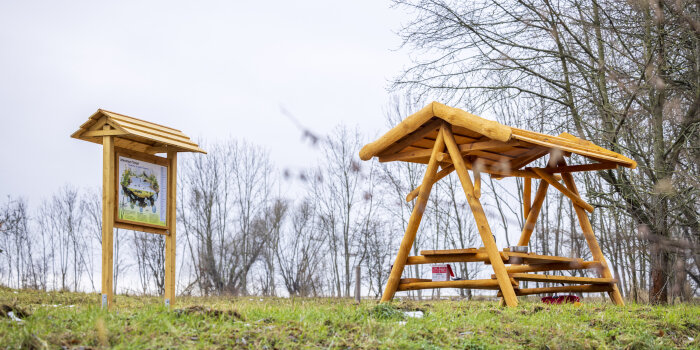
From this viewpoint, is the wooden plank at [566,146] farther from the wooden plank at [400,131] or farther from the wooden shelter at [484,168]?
the wooden plank at [400,131]

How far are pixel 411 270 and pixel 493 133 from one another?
1782cm

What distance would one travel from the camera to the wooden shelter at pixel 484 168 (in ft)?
25.8

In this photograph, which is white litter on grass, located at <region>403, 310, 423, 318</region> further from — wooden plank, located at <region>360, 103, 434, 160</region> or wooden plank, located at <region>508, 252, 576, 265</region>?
wooden plank, located at <region>360, 103, 434, 160</region>

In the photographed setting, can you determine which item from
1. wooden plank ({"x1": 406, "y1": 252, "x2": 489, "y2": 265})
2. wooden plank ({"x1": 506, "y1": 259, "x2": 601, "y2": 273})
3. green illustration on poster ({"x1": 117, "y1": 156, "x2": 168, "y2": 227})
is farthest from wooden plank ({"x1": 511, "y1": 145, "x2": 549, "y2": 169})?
green illustration on poster ({"x1": 117, "y1": 156, "x2": 168, "y2": 227})

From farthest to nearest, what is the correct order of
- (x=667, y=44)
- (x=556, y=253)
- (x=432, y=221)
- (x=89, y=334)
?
(x=432, y=221) < (x=556, y=253) < (x=667, y=44) < (x=89, y=334)

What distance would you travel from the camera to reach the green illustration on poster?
23.1 feet

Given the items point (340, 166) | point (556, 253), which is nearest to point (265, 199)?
point (340, 166)

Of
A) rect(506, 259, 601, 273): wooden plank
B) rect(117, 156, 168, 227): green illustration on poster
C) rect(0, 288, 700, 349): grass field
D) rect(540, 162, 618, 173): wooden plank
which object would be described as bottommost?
rect(0, 288, 700, 349): grass field

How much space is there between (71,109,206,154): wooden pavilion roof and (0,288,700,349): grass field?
6.97 ft

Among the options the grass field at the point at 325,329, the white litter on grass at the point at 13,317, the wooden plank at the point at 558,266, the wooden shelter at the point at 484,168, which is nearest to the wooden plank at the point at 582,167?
the wooden shelter at the point at 484,168

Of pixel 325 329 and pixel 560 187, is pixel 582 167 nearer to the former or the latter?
pixel 560 187

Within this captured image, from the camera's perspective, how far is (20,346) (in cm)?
384

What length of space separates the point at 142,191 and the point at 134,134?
2.40 feet

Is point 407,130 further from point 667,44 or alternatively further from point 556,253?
point 556,253
